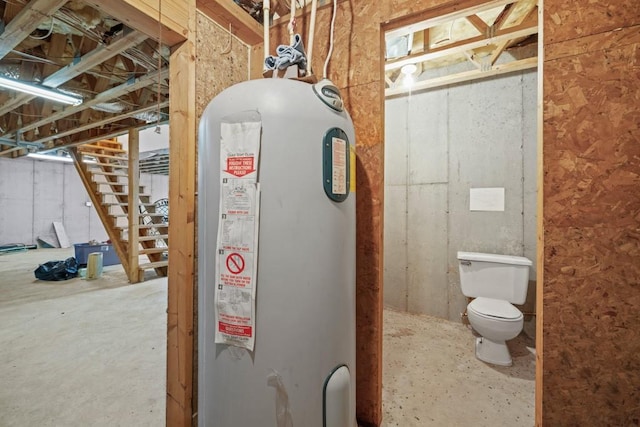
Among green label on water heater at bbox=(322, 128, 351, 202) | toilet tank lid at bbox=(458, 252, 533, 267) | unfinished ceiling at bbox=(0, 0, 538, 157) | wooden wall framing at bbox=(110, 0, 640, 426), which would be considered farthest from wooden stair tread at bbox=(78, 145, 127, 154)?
toilet tank lid at bbox=(458, 252, 533, 267)

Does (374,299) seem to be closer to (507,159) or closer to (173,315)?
(173,315)

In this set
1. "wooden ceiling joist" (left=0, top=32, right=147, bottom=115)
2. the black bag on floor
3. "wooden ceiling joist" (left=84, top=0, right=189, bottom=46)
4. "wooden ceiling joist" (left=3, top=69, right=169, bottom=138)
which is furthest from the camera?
the black bag on floor

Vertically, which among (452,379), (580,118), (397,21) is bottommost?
(452,379)

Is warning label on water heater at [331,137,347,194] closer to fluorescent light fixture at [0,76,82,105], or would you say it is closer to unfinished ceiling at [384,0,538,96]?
unfinished ceiling at [384,0,538,96]

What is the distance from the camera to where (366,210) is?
1421 mm

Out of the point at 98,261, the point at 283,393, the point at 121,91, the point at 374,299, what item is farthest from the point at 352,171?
the point at 98,261

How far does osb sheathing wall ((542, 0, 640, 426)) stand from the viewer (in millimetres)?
999

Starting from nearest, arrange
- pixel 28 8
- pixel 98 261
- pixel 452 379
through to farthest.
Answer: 1. pixel 28 8
2. pixel 452 379
3. pixel 98 261

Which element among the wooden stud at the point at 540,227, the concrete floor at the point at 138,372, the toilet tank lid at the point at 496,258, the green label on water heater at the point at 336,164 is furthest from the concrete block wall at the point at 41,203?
the wooden stud at the point at 540,227

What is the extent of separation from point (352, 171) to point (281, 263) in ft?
1.55

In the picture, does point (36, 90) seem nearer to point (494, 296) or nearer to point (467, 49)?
point (467, 49)

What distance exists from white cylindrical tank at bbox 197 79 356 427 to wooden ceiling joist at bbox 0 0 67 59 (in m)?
1.62

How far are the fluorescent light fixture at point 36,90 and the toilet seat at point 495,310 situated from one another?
4.37 metres

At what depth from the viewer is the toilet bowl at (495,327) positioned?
6.40 feet
